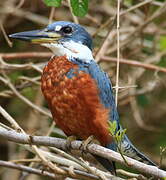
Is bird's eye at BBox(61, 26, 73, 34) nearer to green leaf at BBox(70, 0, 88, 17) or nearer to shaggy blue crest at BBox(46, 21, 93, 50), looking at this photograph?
shaggy blue crest at BBox(46, 21, 93, 50)

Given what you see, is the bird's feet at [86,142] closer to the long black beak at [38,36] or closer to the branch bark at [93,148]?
the branch bark at [93,148]

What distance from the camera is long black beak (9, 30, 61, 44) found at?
11.6 feet

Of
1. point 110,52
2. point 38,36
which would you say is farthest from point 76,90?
point 110,52

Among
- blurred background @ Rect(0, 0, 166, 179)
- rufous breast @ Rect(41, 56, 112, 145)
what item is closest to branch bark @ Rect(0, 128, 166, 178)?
rufous breast @ Rect(41, 56, 112, 145)

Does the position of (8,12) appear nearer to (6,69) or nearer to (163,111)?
(6,69)

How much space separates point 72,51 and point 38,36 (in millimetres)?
259

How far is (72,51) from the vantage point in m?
3.66

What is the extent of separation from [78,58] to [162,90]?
2604 millimetres

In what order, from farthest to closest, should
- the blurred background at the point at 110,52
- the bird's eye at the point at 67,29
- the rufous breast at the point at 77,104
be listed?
1. the blurred background at the point at 110,52
2. the bird's eye at the point at 67,29
3. the rufous breast at the point at 77,104

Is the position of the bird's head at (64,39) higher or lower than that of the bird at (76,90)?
higher

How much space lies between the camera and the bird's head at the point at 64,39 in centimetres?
356

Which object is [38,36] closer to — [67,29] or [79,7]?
[67,29]

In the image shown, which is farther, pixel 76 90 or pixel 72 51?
pixel 72 51

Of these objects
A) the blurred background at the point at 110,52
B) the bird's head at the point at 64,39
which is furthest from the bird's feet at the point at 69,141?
the blurred background at the point at 110,52
